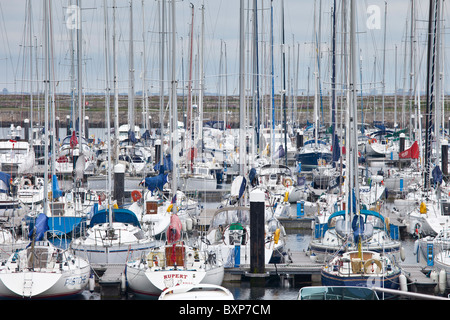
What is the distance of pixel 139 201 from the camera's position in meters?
31.0

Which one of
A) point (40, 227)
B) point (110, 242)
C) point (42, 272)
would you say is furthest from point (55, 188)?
point (42, 272)

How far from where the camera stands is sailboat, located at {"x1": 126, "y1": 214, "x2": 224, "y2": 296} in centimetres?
2042

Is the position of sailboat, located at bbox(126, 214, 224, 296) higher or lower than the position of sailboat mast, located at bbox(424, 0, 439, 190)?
lower

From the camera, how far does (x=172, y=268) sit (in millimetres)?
20797

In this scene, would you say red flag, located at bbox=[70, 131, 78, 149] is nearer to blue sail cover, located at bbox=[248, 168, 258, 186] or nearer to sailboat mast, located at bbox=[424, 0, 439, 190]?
blue sail cover, located at bbox=[248, 168, 258, 186]

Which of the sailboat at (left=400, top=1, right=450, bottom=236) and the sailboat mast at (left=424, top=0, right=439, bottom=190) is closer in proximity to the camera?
the sailboat at (left=400, top=1, right=450, bottom=236)

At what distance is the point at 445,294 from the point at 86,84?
114ft

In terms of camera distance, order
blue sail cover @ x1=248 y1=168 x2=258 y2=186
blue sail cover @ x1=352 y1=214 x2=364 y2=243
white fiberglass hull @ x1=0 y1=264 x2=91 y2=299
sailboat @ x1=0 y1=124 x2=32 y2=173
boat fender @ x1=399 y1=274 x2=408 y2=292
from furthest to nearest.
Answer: sailboat @ x1=0 y1=124 x2=32 y2=173, blue sail cover @ x1=248 y1=168 x2=258 y2=186, blue sail cover @ x1=352 y1=214 x2=364 y2=243, boat fender @ x1=399 y1=274 x2=408 y2=292, white fiberglass hull @ x1=0 y1=264 x2=91 y2=299

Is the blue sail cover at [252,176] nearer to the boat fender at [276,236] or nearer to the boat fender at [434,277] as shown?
the boat fender at [276,236]

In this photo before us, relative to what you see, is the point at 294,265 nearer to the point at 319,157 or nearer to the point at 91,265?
the point at 91,265

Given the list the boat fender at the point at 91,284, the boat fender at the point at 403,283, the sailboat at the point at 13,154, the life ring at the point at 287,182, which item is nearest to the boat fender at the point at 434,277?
the boat fender at the point at 403,283

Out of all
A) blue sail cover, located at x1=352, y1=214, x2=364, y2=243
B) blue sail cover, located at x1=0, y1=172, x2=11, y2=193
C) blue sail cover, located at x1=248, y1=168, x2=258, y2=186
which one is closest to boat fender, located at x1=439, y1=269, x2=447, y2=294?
blue sail cover, located at x1=352, y1=214, x2=364, y2=243

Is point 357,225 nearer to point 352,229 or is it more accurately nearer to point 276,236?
point 352,229
